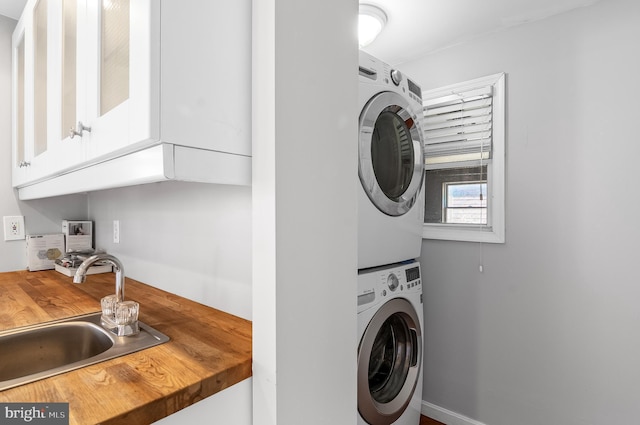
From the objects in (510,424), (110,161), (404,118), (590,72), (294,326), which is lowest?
(510,424)

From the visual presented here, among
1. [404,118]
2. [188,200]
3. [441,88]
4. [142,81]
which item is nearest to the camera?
[142,81]

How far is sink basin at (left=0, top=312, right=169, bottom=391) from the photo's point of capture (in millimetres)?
1025

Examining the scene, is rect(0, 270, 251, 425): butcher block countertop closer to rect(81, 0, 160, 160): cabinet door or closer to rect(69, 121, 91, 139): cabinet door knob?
rect(81, 0, 160, 160): cabinet door

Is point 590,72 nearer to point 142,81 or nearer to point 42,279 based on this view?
point 142,81

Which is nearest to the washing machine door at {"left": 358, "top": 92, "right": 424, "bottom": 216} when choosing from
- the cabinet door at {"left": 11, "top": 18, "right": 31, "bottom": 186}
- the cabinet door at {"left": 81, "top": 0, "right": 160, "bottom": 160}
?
the cabinet door at {"left": 81, "top": 0, "right": 160, "bottom": 160}

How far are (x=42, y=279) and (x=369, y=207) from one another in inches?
67.6

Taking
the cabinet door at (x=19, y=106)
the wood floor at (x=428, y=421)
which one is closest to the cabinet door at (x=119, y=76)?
the cabinet door at (x=19, y=106)

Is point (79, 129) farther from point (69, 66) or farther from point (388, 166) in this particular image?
point (388, 166)

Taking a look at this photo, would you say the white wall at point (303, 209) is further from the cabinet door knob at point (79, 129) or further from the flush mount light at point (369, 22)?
the flush mount light at point (369, 22)

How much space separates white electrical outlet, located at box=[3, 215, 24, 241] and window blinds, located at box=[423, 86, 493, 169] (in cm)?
245

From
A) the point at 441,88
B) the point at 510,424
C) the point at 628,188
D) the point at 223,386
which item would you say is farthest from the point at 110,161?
the point at 510,424

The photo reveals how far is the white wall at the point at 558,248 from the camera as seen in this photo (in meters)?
1.64

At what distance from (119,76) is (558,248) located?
2.00 m

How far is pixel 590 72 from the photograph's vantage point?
170 cm
